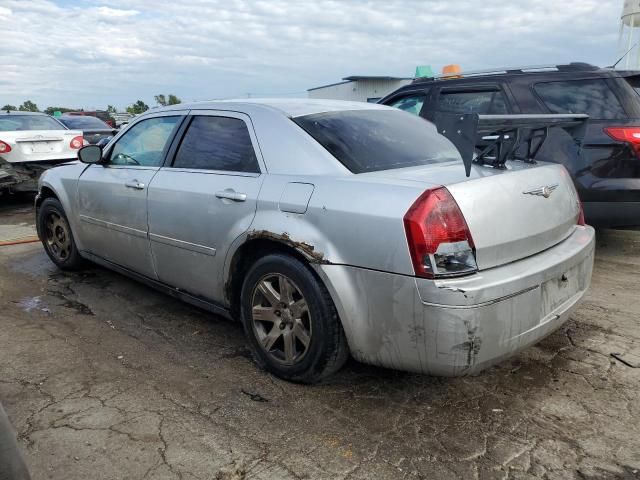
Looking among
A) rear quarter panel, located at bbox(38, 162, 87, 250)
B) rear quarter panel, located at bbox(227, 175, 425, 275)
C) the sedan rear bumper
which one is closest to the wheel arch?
rear quarter panel, located at bbox(227, 175, 425, 275)

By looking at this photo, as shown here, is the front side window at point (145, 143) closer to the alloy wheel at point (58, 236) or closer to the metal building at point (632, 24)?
the alloy wheel at point (58, 236)

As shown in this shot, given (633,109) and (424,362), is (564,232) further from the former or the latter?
(633,109)

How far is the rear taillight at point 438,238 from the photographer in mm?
2307

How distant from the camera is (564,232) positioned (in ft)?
9.57

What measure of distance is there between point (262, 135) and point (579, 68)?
3.47m

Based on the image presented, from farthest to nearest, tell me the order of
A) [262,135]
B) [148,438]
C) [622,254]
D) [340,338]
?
[622,254] → [262,135] → [340,338] → [148,438]

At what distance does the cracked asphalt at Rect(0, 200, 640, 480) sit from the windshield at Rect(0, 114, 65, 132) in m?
6.50

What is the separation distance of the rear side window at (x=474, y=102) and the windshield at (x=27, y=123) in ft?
23.6

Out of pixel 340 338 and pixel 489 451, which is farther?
pixel 340 338

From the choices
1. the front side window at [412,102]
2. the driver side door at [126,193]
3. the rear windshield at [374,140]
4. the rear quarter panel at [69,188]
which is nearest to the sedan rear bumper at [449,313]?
the rear windshield at [374,140]

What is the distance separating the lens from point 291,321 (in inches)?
113

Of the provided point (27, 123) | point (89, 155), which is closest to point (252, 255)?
point (89, 155)

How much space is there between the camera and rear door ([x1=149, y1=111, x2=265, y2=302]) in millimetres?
3111

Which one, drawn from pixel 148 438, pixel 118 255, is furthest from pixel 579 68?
pixel 148 438
